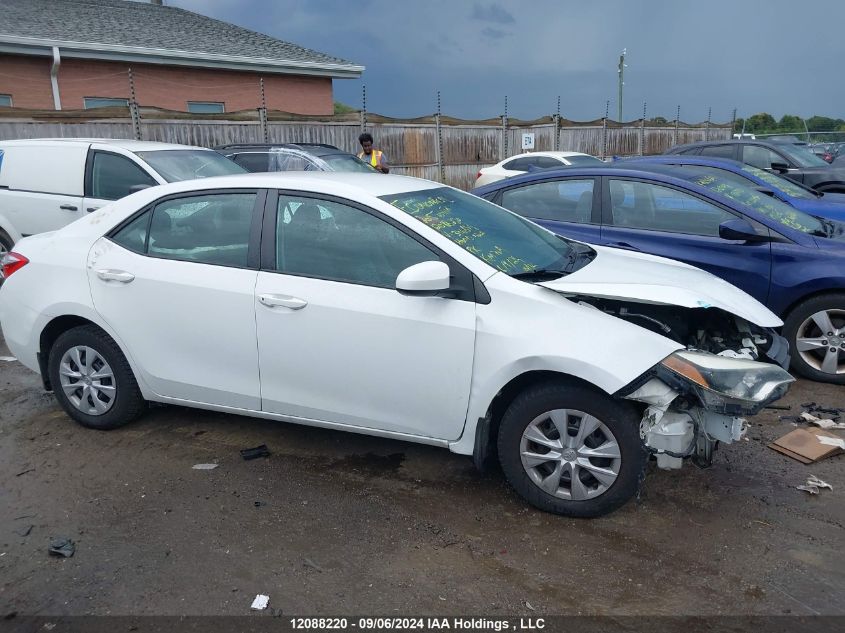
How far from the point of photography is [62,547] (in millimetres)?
3320

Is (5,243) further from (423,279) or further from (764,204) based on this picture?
(764,204)

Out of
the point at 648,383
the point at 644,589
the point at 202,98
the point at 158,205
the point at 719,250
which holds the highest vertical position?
the point at 202,98

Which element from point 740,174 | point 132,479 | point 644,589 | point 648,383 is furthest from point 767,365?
point 740,174

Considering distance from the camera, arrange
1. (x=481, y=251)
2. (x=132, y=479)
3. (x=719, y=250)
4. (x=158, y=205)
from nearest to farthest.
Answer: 1. (x=481, y=251)
2. (x=132, y=479)
3. (x=158, y=205)
4. (x=719, y=250)

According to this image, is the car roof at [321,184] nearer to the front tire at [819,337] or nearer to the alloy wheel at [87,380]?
the alloy wheel at [87,380]

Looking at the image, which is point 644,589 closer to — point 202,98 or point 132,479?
point 132,479

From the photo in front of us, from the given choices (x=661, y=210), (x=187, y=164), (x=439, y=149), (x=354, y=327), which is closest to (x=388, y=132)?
(x=439, y=149)

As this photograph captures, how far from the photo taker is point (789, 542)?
3.30 metres

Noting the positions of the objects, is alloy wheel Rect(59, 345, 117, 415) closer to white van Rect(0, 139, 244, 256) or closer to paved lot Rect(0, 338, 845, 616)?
paved lot Rect(0, 338, 845, 616)

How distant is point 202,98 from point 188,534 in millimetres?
17606

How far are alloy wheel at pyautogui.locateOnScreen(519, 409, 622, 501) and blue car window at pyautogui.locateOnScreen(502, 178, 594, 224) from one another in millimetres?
3188

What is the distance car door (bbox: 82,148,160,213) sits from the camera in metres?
7.88

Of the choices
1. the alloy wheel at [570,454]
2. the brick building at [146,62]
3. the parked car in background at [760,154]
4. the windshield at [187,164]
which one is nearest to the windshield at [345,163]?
the windshield at [187,164]

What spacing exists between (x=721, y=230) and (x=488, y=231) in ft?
7.69
